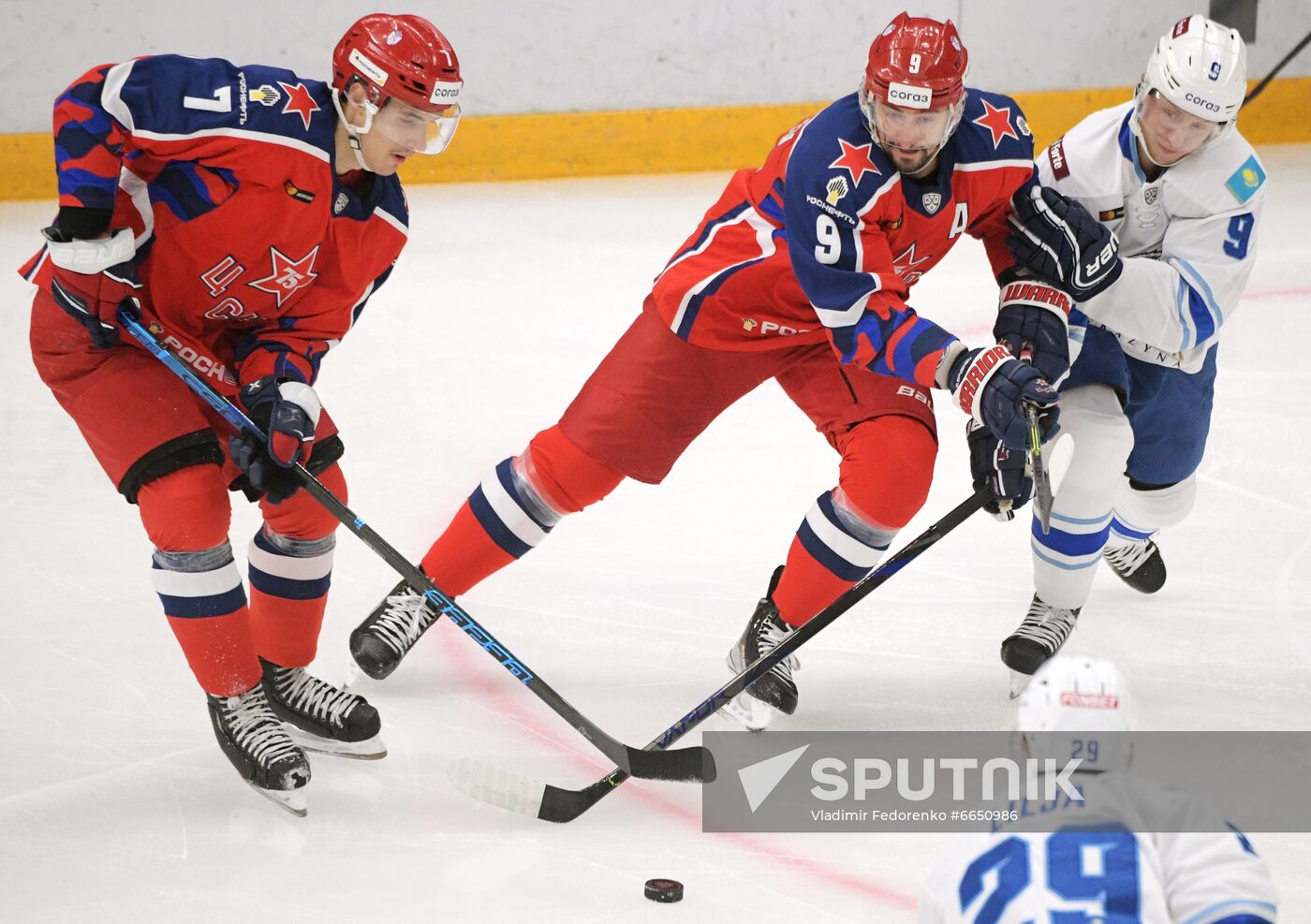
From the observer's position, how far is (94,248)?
2189 mm

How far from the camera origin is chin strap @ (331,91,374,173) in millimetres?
2277

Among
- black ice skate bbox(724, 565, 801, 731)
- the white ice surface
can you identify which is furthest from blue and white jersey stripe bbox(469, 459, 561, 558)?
black ice skate bbox(724, 565, 801, 731)

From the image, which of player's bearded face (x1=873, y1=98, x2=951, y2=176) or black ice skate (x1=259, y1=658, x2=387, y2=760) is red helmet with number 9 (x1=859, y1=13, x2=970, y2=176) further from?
black ice skate (x1=259, y1=658, x2=387, y2=760)

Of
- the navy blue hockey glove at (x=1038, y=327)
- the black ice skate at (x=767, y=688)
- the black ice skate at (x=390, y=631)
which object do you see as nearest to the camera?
the navy blue hockey glove at (x=1038, y=327)

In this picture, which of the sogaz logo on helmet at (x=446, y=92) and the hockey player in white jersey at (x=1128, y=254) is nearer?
the sogaz logo on helmet at (x=446, y=92)

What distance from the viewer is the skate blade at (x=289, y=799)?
2277 millimetres

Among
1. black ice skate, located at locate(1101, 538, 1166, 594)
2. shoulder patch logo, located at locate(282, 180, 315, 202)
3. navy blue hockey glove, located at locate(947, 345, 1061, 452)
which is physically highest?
shoulder patch logo, located at locate(282, 180, 315, 202)

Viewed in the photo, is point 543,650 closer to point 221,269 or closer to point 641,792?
point 641,792

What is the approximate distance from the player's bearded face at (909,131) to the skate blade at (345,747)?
119cm

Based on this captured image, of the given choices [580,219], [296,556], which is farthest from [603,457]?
[580,219]

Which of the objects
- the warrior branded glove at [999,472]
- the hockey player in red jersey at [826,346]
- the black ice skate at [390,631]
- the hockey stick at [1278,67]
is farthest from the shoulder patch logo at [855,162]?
the hockey stick at [1278,67]

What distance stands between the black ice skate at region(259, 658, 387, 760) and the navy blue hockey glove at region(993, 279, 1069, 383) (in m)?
1.12

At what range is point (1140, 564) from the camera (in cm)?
306

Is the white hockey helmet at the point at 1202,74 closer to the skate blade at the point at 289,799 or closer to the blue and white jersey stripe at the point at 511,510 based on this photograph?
the blue and white jersey stripe at the point at 511,510
